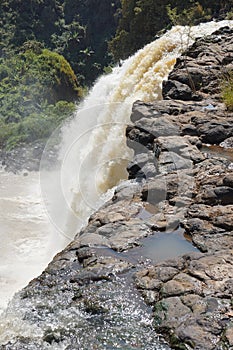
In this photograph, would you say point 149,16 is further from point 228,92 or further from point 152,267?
point 152,267

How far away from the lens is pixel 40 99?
19266 millimetres

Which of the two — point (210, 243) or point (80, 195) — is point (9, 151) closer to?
point (80, 195)

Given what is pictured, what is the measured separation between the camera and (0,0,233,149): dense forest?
16.7 meters

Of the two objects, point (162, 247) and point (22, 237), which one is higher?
point (162, 247)

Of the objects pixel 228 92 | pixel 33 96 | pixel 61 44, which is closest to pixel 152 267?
pixel 228 92

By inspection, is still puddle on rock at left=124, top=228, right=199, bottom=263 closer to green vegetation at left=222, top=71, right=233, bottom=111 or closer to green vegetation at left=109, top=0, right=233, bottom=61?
green vegetation at left=222, top=71, right=233, bottom=111

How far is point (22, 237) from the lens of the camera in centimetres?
919

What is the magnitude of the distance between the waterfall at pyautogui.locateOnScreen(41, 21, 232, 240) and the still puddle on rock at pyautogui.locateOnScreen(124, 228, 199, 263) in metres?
2.32

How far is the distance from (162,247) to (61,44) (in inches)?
1259

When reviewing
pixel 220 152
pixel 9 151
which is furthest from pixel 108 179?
pixel 9 151

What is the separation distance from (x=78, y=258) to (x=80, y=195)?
4166 millimetres

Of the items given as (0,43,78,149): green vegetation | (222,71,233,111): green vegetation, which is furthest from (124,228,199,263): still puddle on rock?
(0,43,78,149): green vegetation

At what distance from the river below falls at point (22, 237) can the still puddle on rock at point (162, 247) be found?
237 centimetres

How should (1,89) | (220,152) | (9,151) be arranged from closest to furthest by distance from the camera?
(220,152) < (9,151) < (1,89)
